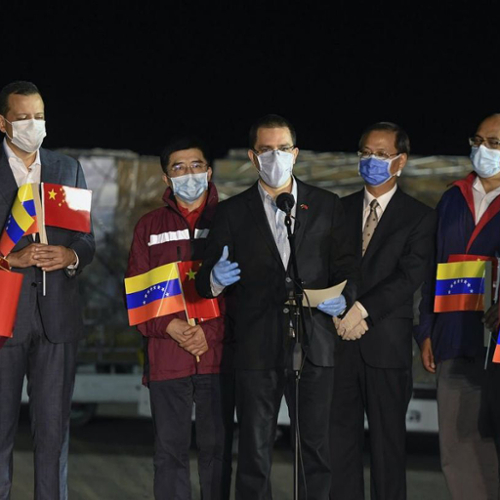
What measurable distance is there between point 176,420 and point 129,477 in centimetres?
208

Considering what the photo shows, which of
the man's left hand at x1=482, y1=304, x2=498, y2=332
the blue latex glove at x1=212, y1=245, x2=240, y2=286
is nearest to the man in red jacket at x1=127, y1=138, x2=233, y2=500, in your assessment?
the blue latex glove at x1=212, y1=245, x2=240, y2=286

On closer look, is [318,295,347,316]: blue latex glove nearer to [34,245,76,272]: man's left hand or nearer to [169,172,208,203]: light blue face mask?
[169,172,208,203]: light blue face mask

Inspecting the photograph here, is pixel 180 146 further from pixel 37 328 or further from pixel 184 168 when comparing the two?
pixel 37 328

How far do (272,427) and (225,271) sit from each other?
0.68 m

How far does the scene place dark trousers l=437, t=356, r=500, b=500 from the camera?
13.8ft

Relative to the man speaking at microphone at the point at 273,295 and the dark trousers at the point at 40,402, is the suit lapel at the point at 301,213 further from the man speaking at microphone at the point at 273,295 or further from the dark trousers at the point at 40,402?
the dark trousers at the point at 40,402

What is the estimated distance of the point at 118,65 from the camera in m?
7.05

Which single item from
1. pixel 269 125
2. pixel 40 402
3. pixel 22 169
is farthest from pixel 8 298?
pixel 269 125

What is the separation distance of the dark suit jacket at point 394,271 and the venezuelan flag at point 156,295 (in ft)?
2.61

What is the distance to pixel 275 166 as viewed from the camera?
3.98 metres

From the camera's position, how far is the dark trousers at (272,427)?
389cm

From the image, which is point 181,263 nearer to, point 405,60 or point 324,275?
point 324,275

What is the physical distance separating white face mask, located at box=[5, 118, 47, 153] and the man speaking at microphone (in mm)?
845

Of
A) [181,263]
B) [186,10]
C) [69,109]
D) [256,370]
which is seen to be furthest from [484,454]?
[69,109]
